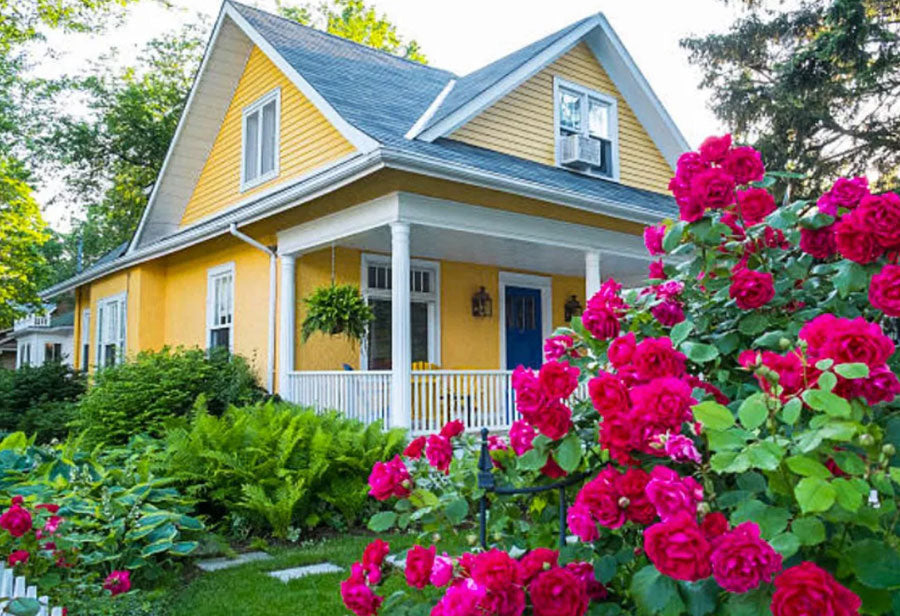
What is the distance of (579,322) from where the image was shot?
2.13m

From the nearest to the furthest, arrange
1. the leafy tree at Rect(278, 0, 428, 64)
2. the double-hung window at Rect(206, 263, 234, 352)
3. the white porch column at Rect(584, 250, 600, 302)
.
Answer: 1. the white porch column at Rect(584, 250, 600, 302)
2. the double-hung window at Rect(206, 263, 234, 352)
3. the leafy tree at Rect(278, 0, 428, 64)

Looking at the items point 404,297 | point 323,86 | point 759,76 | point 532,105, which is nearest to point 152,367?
→ point 404,297

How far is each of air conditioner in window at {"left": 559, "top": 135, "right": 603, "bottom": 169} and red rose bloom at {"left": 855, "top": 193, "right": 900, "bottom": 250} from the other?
9167 millimetres

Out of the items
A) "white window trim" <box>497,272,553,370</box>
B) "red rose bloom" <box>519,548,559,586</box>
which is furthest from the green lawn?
"white window trim" <box>497,272,553,370</box>

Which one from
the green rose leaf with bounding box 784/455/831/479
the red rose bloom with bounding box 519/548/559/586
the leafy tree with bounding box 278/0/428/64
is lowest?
the red rose bloom with bounding box 519/548/559/586

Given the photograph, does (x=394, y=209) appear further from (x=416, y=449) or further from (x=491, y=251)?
(x=416, y=449)

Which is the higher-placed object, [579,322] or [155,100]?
[155,100]

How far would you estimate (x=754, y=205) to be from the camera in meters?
2.11

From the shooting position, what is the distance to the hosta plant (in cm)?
127

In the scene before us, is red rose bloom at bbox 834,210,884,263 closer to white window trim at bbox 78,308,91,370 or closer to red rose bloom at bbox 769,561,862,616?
red rose bloom at bbox 769,561,862,616

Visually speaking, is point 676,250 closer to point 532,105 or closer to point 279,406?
point 279,406

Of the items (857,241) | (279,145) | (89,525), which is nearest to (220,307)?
(279,145)

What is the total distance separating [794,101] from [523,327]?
984 centimetres

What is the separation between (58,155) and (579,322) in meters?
25.0
